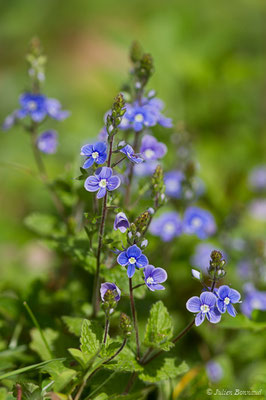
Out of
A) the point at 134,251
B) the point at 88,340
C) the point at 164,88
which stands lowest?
the point at 88,340

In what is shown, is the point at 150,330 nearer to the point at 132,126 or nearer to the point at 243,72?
the point at 132,126

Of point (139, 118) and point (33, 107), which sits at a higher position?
point (33, 107)

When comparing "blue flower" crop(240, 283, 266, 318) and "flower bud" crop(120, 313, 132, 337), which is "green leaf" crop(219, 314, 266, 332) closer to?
"blue flower" crop(240, 283, 266, 318)

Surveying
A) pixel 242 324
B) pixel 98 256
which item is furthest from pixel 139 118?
pixel 242 324

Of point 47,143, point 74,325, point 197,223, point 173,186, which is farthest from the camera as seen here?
point 173,186

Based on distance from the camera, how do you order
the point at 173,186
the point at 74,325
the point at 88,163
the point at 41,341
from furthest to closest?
1. the point at 173,186
2. the point at 41,341
3. the point at 74,325
4. the point at 88,163

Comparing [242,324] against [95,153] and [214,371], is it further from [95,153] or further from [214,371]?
[95,153]

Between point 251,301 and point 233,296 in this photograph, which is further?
point 251,301

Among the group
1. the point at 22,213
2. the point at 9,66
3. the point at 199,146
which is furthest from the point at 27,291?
the point at 9,66
